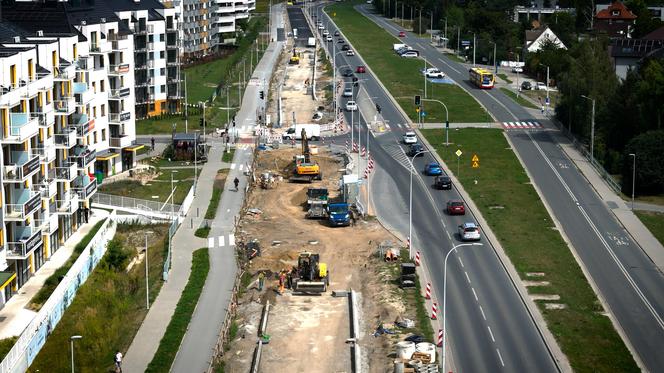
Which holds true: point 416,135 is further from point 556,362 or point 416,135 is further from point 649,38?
point 556,362

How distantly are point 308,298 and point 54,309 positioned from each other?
57.2ft

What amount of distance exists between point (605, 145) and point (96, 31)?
5090 centimetres

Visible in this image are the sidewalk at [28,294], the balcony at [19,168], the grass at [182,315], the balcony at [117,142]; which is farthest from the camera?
the balcony at [117,142]

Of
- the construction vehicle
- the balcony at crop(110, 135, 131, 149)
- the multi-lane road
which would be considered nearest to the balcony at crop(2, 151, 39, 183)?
the construction vehicle

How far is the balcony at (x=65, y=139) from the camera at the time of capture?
88988mm

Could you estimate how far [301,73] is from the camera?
652 feet

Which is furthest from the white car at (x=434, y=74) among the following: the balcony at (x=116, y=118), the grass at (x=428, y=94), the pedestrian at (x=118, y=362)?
the pedestrian at (x=118, y=362)

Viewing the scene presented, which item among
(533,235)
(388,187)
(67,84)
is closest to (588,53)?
(388,187)

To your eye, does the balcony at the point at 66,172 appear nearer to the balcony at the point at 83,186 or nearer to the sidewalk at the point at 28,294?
the balcony at the point at 83,186

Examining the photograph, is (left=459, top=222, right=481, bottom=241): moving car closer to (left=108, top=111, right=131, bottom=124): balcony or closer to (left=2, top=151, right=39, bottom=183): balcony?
(left=2, top=151, right=39, bottom=183): balcony

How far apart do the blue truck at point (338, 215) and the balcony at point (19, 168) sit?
29.1 m

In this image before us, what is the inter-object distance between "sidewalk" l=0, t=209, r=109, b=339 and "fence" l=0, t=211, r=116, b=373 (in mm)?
1448

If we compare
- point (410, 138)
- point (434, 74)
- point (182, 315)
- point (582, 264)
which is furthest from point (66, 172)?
point (434, 74)

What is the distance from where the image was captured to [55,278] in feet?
262
